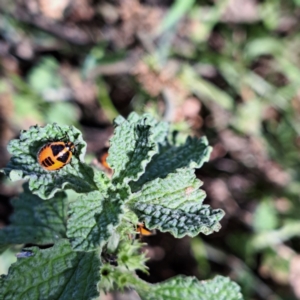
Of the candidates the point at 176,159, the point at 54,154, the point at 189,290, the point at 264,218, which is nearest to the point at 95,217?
the point at 54,154

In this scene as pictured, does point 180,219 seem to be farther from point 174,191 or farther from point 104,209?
point 104,209

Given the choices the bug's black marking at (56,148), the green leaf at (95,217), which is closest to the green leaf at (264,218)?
the green leaf at (95,217)

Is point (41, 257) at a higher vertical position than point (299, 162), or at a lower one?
lower

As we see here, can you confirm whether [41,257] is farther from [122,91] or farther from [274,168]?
[274,168]

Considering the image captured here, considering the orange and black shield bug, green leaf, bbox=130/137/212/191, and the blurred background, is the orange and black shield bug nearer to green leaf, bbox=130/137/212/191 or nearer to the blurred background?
green leaf, bbox=130/137/212/191

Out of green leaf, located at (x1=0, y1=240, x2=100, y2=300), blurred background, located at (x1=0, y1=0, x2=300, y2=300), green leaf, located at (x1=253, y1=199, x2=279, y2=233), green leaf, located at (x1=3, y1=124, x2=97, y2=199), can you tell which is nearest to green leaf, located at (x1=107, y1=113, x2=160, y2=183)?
green leaf, located at (x1=3, y1=124, x2=97, y2=199)

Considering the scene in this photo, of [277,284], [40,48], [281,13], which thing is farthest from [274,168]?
[40,48]

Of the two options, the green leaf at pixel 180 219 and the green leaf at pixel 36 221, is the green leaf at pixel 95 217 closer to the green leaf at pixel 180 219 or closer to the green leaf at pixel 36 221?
the green leaf at pixel 180 219
